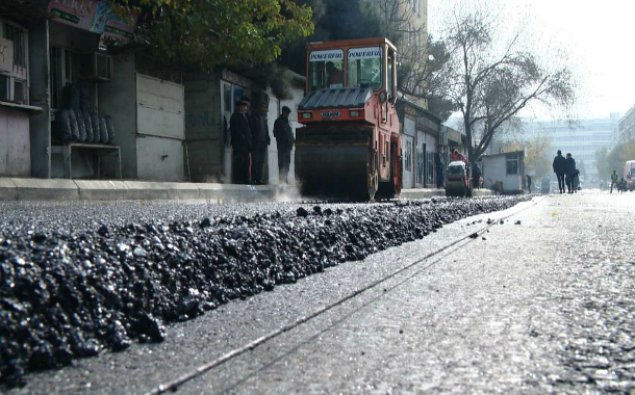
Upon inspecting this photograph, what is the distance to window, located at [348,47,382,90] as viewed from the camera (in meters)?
13.1

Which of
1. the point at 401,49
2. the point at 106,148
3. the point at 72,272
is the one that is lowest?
the point at 72,272

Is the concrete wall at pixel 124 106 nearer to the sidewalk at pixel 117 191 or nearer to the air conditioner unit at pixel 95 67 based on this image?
the air conditioner unit at pixel 95 67

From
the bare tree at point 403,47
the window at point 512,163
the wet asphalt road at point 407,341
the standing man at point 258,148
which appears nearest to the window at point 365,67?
the standing man at point 258,148

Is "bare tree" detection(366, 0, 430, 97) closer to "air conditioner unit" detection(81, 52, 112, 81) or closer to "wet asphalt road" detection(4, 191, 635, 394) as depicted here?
"air conditioner unit" detection(81, 52, 112, 81)

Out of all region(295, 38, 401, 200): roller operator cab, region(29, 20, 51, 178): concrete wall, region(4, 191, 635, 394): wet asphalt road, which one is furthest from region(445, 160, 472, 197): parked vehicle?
region(4, 191, 635, 394): wet asphalt road

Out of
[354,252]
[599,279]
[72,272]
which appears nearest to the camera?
[72,272]

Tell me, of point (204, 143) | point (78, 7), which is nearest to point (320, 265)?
point (78, 7)

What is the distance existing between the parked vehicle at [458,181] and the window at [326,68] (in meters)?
12.1

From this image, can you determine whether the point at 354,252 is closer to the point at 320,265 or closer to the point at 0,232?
the point at 320,265

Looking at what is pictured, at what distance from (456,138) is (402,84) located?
74.3ft

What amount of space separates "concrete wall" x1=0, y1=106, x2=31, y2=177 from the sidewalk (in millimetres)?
2244

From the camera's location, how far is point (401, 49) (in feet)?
101

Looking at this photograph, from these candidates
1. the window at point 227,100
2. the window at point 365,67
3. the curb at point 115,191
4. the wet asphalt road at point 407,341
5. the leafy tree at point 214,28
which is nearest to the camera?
the wet asphalt road at point 407,341

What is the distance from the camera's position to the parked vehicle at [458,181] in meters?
24.3
